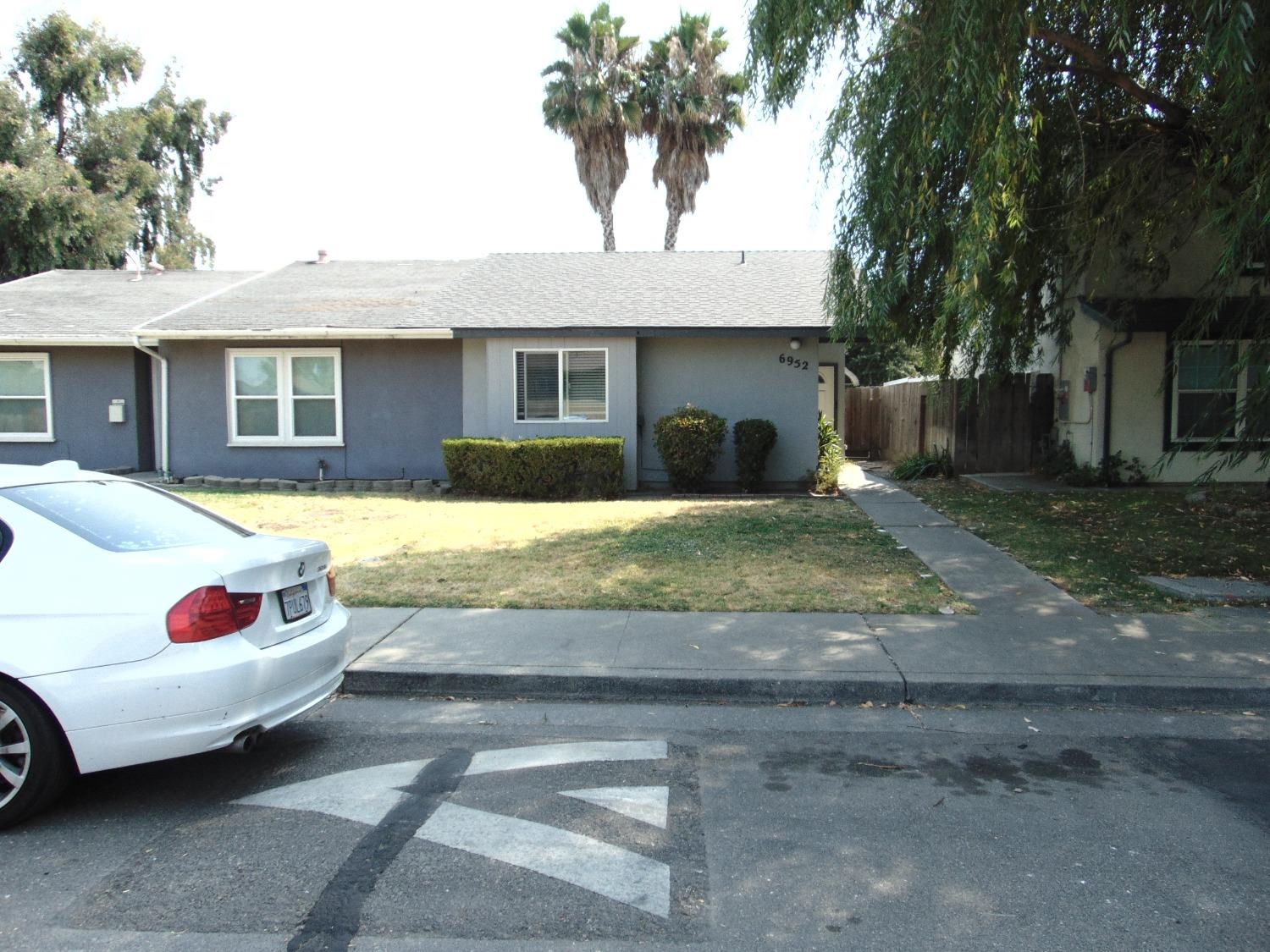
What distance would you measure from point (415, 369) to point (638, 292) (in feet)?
14.2

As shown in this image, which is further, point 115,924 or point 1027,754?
point 1027,754

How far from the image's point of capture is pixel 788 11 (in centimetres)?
815

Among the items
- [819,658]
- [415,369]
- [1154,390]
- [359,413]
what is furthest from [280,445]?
[1154,390]

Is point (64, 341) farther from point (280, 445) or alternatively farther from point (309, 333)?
point (309, 333)

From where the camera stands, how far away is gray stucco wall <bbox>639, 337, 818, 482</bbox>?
611 inches

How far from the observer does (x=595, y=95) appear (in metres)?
27.1

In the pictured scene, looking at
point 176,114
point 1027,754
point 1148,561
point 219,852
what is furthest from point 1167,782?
point 176,114

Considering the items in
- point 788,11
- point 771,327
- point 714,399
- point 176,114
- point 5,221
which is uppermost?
point 176,114

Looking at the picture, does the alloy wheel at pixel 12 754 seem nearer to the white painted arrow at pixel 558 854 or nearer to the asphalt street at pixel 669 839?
the asphalt street at pixel 669 839

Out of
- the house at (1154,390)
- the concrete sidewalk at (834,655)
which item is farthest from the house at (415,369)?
the concrete sidewalk at (834,655)

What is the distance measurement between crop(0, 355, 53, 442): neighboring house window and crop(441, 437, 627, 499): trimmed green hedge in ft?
27.6

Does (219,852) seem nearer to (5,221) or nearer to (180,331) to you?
(180,331)

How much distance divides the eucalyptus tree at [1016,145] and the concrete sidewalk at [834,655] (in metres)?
2.41

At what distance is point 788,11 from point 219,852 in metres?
7.90
